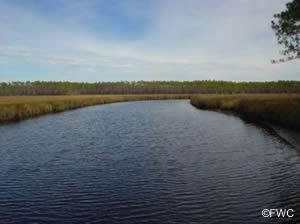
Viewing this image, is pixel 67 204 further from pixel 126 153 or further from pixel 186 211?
pixel 126 153

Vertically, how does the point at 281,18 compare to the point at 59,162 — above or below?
above

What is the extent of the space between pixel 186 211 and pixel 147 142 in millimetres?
15409

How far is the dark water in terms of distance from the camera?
484 inches

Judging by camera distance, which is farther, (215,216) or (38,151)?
(38,151)

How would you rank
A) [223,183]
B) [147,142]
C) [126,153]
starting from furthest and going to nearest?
[147,142] → [126,153] → [223,183]

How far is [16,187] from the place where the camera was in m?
15.6

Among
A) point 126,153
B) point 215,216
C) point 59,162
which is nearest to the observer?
point 215,216

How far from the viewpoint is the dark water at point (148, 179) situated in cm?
1228

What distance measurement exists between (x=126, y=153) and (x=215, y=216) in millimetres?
11825

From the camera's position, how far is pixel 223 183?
51.2 ft

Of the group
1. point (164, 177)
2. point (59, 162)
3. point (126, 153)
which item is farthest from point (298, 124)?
point (59, 162)

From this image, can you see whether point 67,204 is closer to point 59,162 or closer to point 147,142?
point 59,162

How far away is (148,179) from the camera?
1659 centimetres

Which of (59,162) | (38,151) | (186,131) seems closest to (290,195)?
(59,162)
